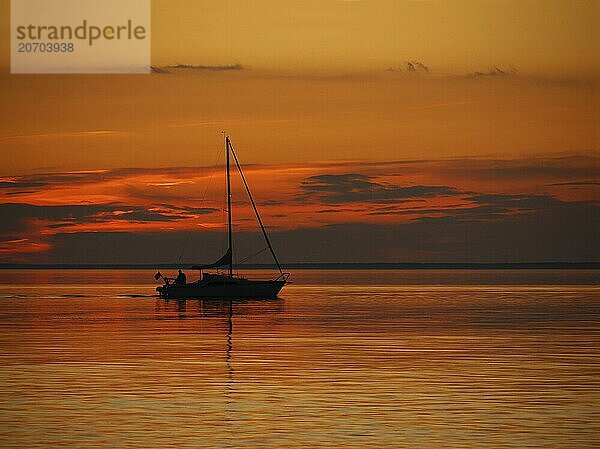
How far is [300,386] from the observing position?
149 feet

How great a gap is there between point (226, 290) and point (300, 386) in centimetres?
7782

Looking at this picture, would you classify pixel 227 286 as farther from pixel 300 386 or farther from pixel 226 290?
pixel 300 386

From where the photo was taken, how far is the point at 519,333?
78000 mm

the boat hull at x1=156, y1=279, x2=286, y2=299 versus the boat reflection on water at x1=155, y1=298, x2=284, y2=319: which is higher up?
the boat hull at x1=156, y1=279, x2=286, y2=299

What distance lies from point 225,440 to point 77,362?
78.1 feet

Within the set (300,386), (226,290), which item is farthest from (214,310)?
(300,386)

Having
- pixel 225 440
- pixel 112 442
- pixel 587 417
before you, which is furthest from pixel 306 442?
pixel 587 417

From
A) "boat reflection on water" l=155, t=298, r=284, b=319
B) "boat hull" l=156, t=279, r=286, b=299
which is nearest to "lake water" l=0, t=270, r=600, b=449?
"boat reflection on water" l=155, t=298, r=284, b=319

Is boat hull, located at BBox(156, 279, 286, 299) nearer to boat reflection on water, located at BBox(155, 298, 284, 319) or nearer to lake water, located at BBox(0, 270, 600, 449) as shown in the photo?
boat reflection on water, located at BBox(155, 298, 284, 319)

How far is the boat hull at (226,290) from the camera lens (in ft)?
399

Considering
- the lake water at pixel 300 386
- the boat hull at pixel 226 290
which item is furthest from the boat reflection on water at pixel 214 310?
the lake water at pixel 300 386

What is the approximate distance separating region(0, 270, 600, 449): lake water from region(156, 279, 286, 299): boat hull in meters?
35.2

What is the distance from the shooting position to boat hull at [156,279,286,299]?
121500 millimetres

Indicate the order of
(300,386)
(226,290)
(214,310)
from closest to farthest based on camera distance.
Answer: (300,386), (214,310), (226,290)
